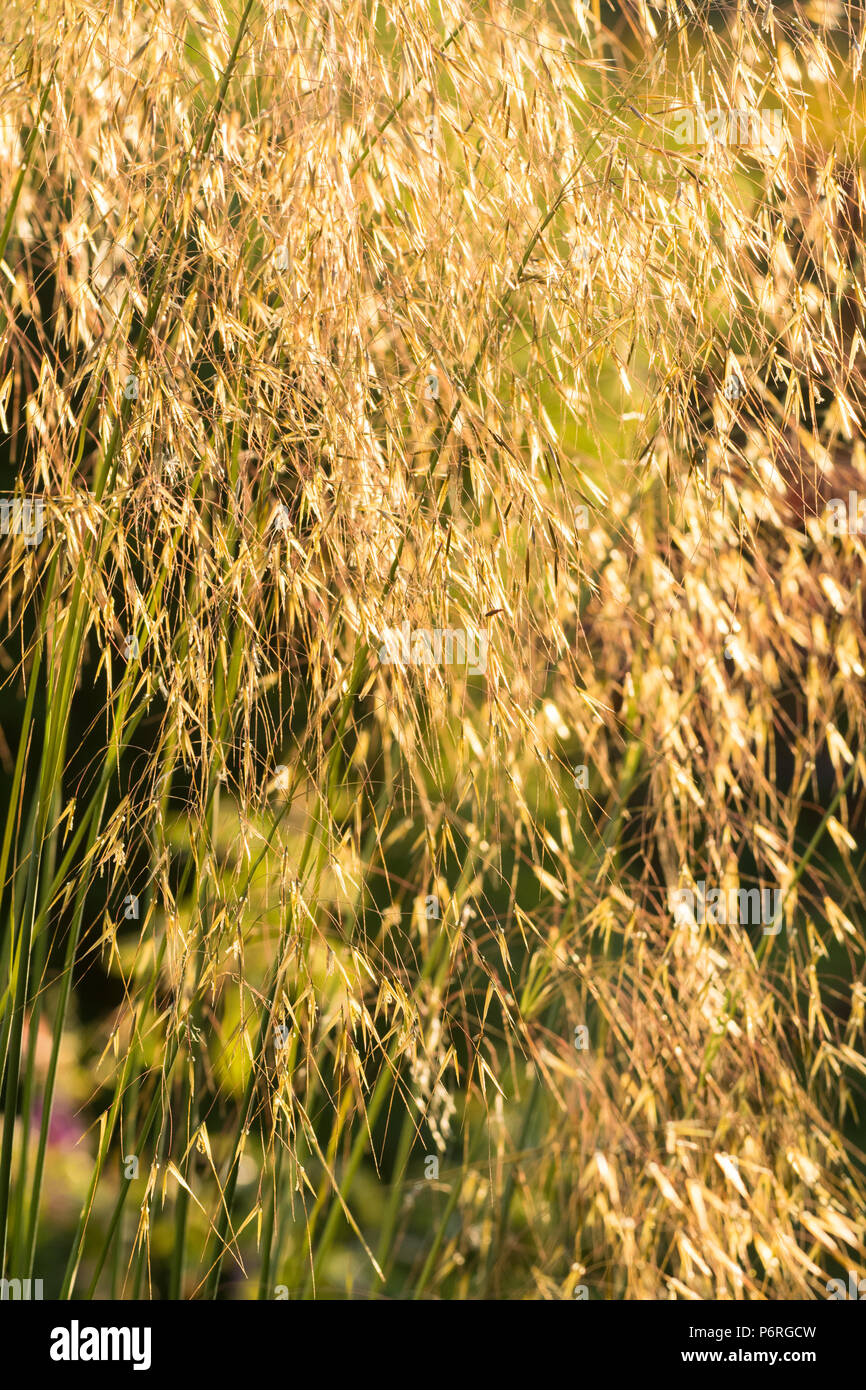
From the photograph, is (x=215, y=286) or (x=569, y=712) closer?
(x=215, y=286)

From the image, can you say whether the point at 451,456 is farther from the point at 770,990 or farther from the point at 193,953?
the point at 770,990

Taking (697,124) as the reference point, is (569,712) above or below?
below

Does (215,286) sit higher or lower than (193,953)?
higher

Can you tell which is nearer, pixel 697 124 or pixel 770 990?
pixel 697 124

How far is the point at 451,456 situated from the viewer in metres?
0.58

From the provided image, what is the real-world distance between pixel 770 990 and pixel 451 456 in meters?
0.50

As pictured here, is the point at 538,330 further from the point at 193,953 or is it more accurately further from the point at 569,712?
the point at 193,953

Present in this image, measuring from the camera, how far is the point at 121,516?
61 cm
